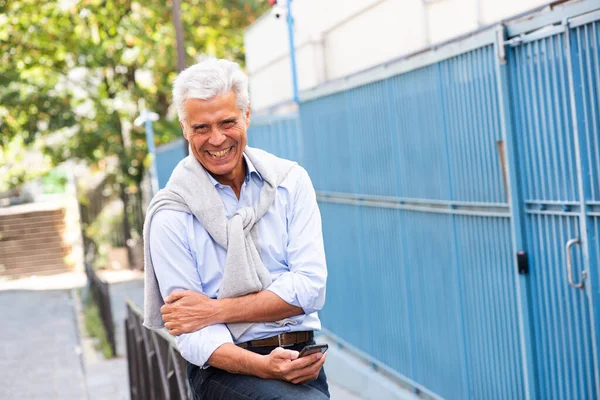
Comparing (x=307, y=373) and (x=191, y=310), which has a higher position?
(x=191, y=310)

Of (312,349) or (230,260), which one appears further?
(230,260)

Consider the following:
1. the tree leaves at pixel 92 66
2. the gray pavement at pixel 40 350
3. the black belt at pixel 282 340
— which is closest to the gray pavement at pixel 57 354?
the gray pavement at pixel 40 350

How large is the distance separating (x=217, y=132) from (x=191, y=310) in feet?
1.78

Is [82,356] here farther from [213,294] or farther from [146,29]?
[146,29]

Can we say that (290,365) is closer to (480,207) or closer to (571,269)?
(571,269)

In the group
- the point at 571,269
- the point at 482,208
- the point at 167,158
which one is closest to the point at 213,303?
the point at 571,269

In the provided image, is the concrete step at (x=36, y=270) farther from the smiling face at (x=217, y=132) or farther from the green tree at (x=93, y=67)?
the smiling face at (x=217, y=132)

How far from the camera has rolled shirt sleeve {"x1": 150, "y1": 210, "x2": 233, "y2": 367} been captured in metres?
2.96

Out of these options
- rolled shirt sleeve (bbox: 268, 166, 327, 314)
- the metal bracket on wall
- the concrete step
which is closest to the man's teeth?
rolled shirt sleeve (bbox: 268, 166, 327, 314)

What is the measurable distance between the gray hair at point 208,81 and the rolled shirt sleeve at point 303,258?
0.41 meters

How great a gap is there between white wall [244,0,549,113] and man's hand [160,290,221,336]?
11.7 ft

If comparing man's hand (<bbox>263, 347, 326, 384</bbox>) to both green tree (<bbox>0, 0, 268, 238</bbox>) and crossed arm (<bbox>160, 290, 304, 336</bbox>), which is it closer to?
crossed arm (<bbox>160, 290, 304, 336</bbox>)

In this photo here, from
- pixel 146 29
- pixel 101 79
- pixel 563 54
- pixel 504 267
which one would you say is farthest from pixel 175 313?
pixel 101 79

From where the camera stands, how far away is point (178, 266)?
2984 mm
